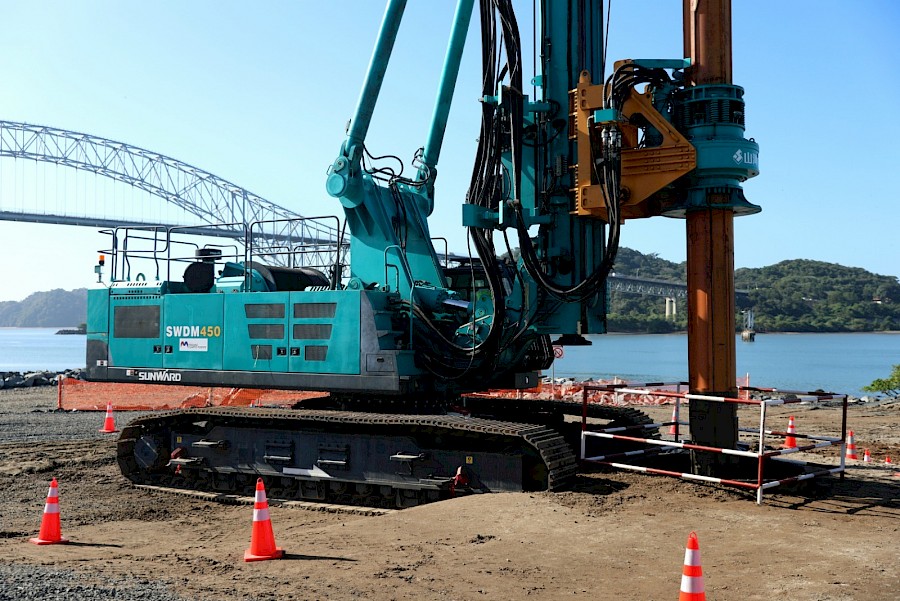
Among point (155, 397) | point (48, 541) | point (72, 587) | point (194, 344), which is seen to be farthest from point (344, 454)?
point (155, 397)

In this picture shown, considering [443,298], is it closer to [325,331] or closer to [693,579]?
[325,331]

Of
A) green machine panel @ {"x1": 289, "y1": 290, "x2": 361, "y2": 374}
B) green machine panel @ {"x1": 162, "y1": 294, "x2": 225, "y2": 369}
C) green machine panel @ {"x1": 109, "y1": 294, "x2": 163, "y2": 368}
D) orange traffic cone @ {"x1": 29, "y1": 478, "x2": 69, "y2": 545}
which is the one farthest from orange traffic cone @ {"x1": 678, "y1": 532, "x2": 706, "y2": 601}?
green machine panel @ {"x1": 109, "y1": 294, "x2": 163, "y2": 368}

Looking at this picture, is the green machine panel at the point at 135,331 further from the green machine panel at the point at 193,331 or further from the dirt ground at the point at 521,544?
the dirt ground at the point at 521,544

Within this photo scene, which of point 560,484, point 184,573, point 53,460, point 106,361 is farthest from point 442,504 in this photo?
point 53,460

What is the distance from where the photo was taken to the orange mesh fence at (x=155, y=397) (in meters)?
24.9

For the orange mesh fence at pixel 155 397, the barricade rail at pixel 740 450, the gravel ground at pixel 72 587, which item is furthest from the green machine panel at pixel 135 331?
the orange mesh fence at pixel 155 397

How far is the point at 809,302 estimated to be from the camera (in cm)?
13938

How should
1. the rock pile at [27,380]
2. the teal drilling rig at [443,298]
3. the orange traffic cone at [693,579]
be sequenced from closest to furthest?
the orange traffic cone at [693,579]
the teal drilling rig at [443,298]
the rock pile at [27,380]

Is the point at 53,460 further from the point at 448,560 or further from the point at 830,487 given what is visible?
the point at 830,487

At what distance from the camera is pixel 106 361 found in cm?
1425

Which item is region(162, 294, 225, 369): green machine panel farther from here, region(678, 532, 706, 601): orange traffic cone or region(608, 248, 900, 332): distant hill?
region(608, 248, 900, 332): distant hill

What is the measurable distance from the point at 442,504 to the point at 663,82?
18.1 feet

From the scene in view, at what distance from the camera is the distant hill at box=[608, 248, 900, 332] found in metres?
130

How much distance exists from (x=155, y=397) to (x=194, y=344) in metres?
14.3
